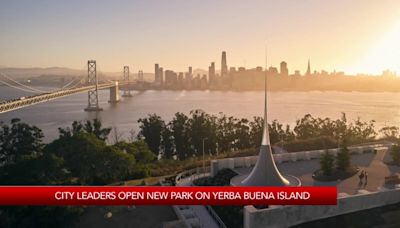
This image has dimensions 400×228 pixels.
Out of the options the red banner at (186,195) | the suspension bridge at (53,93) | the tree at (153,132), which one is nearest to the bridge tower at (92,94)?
the suspension bridge at (53,93)

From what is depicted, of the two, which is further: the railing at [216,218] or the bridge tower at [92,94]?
the bridge tower at [92,94]

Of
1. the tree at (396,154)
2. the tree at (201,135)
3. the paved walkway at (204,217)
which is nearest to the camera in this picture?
the paved walkway at (204,217)

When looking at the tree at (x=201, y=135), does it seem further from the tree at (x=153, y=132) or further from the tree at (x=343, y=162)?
the tree at (x=343, y=162)

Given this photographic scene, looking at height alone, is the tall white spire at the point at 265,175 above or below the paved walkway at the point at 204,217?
above

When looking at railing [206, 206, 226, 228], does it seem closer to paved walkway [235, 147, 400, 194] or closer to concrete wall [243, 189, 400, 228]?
concrete wall [243, 189, 400, 228]

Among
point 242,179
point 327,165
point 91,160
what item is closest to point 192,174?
point 242,179

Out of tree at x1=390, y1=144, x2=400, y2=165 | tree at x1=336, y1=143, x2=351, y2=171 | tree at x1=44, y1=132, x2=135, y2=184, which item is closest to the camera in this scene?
tree at x1=336, y1=143, x2=351, y2=171

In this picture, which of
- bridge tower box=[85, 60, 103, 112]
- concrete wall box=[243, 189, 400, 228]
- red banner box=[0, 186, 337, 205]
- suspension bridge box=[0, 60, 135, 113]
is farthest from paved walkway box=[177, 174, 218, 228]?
bridge tower box=[85, 60, 103, 112]
